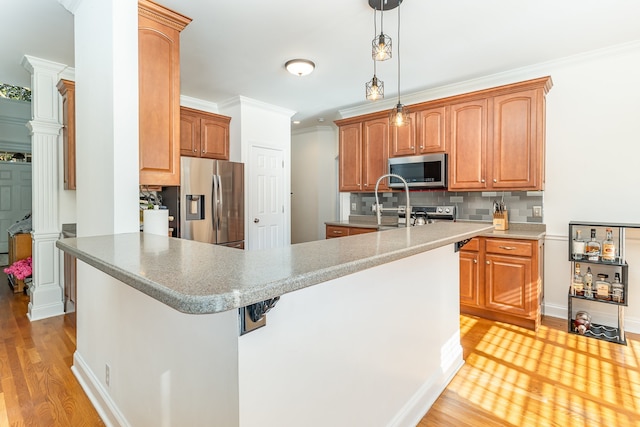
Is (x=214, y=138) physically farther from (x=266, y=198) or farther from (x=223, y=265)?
(x=223, y=265)

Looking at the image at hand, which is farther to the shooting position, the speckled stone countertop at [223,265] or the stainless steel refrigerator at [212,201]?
the stainless steel refrigerator at [212,201]

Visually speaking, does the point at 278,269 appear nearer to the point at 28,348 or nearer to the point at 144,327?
the point at 144,327

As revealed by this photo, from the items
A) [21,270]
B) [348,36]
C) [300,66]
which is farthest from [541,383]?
[21,270]

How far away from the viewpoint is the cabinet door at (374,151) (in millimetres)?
4230

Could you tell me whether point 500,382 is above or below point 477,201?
below

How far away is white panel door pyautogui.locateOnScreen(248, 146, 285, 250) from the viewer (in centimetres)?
467

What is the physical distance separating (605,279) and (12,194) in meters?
8.61

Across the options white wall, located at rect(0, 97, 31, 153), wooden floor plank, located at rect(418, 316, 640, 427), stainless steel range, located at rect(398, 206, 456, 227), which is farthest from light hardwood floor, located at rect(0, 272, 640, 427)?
white wall, located at rect(0, 97, 31, 153)

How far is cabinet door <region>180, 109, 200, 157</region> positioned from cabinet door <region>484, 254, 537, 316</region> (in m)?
3.63

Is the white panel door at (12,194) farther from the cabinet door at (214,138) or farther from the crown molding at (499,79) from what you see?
the crown molding at (499,79)

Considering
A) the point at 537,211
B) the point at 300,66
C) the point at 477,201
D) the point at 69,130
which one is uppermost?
the point at 300,66

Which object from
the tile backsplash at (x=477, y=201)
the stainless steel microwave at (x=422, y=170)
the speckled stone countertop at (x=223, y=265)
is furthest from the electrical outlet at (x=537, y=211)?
the speckled stone countertop at (x=223, y=265)

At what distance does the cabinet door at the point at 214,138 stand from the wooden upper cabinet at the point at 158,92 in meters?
2.20

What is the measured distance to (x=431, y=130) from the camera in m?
3.82
